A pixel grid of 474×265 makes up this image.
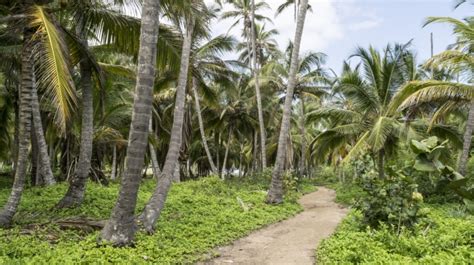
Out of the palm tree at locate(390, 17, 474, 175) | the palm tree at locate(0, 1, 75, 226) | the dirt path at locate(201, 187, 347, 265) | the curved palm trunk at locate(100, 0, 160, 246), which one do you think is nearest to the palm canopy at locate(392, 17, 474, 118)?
the palm tree at locate(390, 17, 474, 175)

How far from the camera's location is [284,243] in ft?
27.4

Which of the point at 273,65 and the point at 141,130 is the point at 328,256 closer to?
the point at 141,130

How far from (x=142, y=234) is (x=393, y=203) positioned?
4.87 meters

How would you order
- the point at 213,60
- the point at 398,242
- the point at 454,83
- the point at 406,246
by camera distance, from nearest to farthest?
the point at 406,246 < the point at 398,242 < the point at 454,83 < the point at 213,60

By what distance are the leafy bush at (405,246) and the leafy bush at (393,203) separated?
0.69 feet

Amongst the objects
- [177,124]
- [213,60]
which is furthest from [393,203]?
[213,60]

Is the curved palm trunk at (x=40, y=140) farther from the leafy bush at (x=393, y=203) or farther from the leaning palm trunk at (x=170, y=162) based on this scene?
the leafy bush at (x=393, y=203)

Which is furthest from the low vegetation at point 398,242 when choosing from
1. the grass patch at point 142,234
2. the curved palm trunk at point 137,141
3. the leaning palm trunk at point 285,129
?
the leaning palm trunk at point 285,129

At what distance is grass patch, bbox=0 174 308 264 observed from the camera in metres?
6.00

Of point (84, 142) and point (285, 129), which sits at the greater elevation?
point (285, 129)

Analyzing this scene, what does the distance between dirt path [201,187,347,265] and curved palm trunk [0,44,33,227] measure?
417cm

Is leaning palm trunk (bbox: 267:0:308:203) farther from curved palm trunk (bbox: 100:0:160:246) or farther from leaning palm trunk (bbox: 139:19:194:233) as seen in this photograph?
curved palm trunk (bbox: 100:0:160:246)

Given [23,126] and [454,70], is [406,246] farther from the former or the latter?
[454,70]

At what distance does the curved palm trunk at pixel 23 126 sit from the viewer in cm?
747
